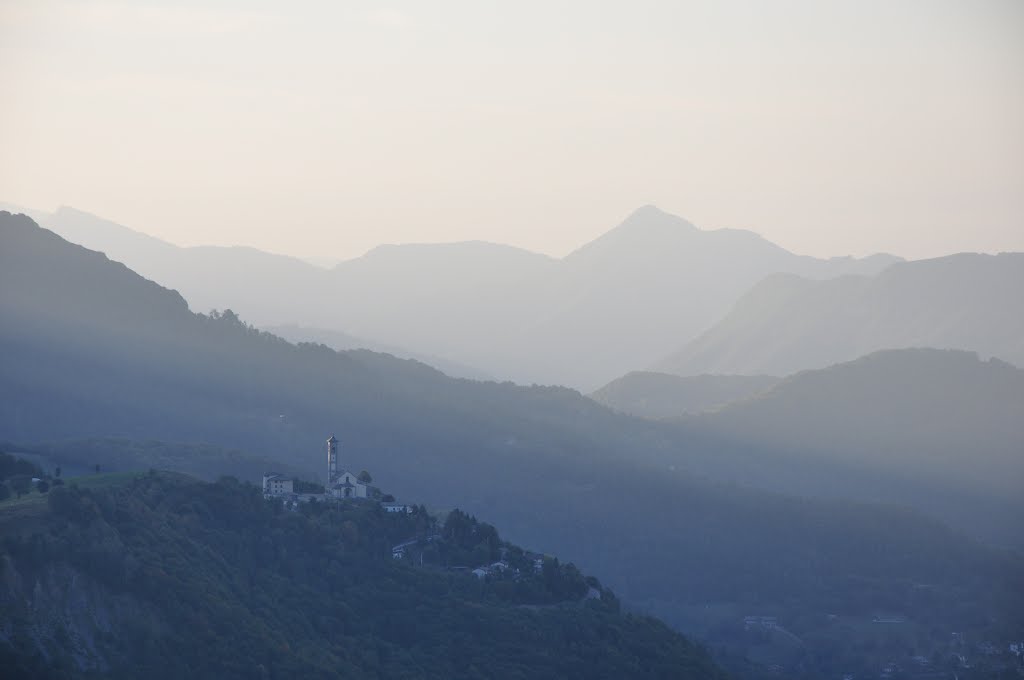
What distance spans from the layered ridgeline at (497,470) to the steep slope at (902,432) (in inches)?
659

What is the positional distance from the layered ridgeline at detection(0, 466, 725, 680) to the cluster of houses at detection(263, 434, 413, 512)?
1567 millimetres

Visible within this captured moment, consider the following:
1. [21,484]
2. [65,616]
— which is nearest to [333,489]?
[21,484]

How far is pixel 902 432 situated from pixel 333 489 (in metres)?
86.0

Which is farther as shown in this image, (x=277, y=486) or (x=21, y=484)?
(x=277, y=486)

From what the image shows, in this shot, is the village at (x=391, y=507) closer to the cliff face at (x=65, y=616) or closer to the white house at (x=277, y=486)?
the white house at (x=277, y=486)

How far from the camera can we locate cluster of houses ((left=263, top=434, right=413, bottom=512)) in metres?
77.2

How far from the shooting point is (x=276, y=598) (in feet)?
217

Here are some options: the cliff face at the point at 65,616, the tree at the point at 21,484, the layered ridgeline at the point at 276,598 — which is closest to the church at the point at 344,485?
the layered ridgeline at the point at 276,598

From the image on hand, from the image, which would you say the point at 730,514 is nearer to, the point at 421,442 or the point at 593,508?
the point at 593,508

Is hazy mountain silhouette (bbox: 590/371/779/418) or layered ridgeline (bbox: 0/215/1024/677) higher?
hazy mountain silhouette (bbox: 590/371/779/418)

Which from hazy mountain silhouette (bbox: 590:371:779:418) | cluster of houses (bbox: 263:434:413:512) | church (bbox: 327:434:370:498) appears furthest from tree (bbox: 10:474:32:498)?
hazy mountain silhouette (bbox: 590:371:779:418)

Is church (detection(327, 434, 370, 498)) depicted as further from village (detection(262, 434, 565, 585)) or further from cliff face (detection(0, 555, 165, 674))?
cliff face (detection(0, 555, 165, 674))

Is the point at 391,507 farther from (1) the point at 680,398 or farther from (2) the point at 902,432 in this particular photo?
(1) the point at 680,398

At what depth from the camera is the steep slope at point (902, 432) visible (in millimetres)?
143000
